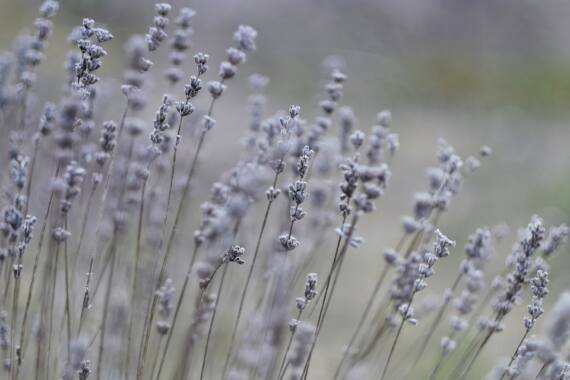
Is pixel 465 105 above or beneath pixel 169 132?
above

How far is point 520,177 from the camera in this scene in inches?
164

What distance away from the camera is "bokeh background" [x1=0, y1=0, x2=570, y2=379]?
12.2ft

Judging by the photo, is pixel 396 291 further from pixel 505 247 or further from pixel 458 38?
pixel 458 38

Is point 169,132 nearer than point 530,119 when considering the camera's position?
Yes

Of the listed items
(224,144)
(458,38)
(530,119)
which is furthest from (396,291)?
(458,38)

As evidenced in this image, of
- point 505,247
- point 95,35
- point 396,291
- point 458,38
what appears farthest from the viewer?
point 458,38

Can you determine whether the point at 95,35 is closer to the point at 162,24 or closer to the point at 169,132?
the point at 162,24

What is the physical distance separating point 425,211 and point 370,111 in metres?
3.36

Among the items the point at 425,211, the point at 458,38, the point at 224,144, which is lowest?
the point at 425,211

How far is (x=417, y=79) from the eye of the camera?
545 cm

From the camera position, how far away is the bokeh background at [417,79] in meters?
Result: 3.71

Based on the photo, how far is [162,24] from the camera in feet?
4.13

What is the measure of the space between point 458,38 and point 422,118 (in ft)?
4.41

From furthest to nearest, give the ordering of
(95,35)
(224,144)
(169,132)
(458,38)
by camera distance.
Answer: (458,38) → (224,144) → (169,132) → (95,35)
